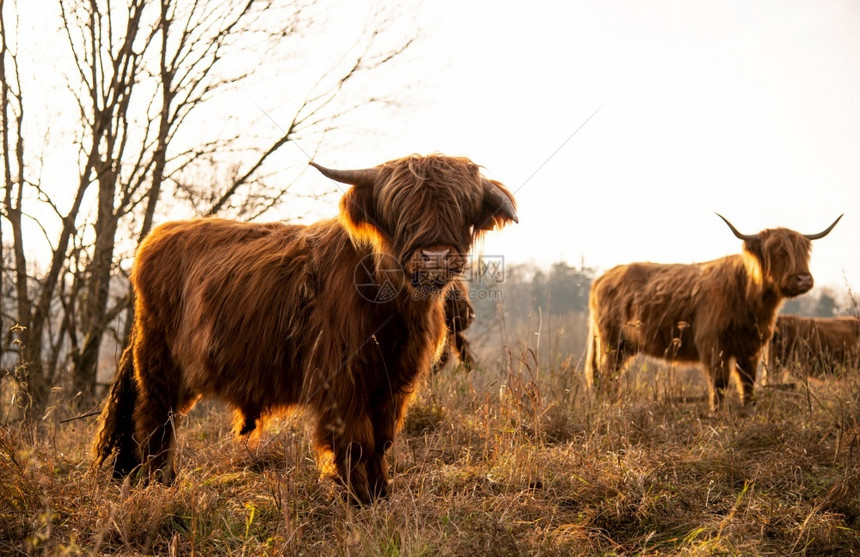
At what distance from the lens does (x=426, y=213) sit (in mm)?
2955

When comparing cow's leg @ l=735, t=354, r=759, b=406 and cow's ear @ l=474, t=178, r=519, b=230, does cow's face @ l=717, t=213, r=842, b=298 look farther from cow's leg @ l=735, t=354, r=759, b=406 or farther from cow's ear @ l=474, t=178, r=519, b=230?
cow's ear @ l=474, t=178, r=519, b=230

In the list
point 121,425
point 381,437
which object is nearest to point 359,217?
point 381,437

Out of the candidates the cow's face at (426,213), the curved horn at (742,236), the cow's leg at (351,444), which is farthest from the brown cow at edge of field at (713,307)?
the cow's leg at (351,444)

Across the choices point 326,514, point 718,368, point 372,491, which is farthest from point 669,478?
point 718,368

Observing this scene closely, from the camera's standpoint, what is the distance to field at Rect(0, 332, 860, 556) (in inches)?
103

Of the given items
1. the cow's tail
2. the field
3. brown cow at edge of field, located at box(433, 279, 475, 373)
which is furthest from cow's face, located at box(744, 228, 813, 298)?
the cow's tail

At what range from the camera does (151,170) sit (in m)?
7.08

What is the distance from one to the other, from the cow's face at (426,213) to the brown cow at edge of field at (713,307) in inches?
Answer: 117

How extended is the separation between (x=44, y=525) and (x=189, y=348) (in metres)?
1.18

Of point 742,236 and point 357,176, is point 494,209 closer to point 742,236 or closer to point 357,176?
point 357,176

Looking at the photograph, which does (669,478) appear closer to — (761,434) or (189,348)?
(761,434)

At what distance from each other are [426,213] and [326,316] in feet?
2.38

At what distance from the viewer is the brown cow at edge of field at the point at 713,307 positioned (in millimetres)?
6391

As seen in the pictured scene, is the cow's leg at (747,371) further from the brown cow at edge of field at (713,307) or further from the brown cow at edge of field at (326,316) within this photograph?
the brown cow at edge of field at (326,316)
